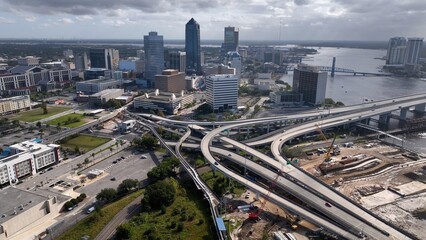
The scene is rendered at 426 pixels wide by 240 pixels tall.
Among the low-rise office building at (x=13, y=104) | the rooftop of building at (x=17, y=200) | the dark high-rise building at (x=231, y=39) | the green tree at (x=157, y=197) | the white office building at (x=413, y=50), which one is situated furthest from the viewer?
the dark high-rise building at (x=231, y=39)

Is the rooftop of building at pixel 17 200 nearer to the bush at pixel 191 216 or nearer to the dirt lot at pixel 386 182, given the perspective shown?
the bush at pixel 191 216

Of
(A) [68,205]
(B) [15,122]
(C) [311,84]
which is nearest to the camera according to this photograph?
(A) [68,205]

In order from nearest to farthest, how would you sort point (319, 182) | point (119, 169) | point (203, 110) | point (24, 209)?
1. point (24, 209)
2. point (319, 182)
3. point (119, 169)
4. point (203, 110)

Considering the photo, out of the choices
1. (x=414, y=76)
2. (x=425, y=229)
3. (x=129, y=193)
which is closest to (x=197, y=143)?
(x=129, y=193)

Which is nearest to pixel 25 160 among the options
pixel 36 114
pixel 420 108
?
pixel 36 114

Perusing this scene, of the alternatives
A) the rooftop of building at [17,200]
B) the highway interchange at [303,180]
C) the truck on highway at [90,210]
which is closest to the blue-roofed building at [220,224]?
the highway interchange at [303,180]

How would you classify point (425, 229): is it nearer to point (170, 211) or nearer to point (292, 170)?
point (292, 170)

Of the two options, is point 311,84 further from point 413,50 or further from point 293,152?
point 413,50
